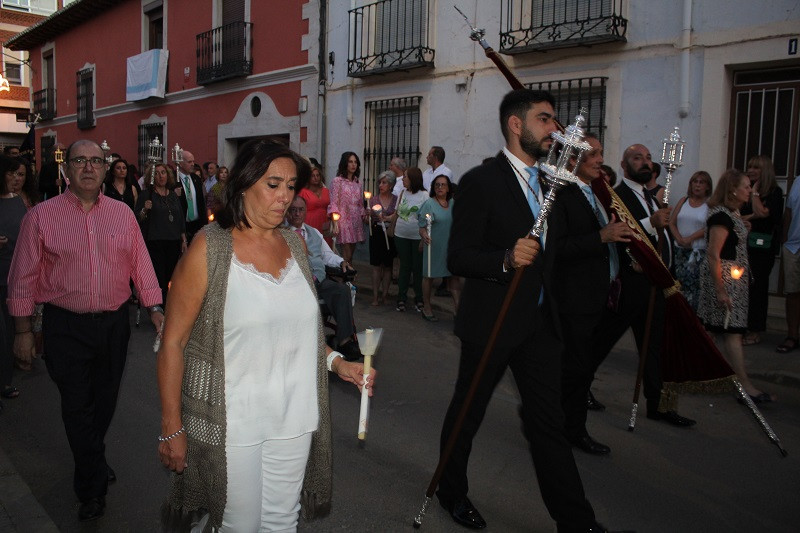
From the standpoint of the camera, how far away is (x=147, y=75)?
68.8ft

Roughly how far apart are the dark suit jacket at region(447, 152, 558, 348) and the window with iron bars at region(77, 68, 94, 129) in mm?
24726

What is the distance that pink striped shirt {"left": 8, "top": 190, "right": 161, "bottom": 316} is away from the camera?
3752mm

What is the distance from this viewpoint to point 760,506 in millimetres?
3896

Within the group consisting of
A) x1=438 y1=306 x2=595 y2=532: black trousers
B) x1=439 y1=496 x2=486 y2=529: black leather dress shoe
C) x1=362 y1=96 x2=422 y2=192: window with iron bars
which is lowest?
x1=439 y1=496 x2=486 y2=529: black leather dress shoe

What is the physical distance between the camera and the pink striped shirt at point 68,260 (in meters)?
3.75

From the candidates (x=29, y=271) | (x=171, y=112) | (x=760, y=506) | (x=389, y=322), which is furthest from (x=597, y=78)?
(x=171, y=112)

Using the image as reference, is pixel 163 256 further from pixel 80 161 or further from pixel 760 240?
pixel 760 240

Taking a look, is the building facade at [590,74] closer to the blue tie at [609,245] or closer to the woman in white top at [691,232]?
the woman in white top at [691,232]

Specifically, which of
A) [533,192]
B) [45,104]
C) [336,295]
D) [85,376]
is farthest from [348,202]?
[45,104]

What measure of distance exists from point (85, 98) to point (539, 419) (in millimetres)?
26160

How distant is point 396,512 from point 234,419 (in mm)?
1683

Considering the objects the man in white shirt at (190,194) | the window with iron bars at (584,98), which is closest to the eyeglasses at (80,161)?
the man in white shirt at (190,194)

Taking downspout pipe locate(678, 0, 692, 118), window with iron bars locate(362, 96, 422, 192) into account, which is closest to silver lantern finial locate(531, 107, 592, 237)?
downspout pipe locate(678, 0, 692, 118)

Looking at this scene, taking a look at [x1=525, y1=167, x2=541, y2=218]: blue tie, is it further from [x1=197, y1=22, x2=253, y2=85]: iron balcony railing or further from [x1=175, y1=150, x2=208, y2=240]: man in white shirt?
[x1=197, y1=22, x2=253, y2=85]: iron balcony railing
